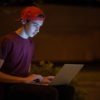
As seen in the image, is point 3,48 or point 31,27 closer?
point 3,48

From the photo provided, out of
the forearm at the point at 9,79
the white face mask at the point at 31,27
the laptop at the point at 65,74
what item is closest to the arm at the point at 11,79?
the forearm at the point at 9,79

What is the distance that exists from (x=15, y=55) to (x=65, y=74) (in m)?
0.42

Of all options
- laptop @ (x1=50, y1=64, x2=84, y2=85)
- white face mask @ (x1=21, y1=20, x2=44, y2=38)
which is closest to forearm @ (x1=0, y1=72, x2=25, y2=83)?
laptop @ (x1=50, y1=64, x2=84, y2=85)

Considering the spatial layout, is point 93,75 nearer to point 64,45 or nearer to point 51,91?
point 64,45

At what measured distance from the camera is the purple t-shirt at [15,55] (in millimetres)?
3805

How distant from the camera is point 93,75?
7328 millimetres

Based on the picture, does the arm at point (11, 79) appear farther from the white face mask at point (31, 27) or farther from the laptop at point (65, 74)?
the white face mask at point (31, 27)

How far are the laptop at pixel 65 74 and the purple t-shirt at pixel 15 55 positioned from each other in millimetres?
267

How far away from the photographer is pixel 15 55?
3.88 meters

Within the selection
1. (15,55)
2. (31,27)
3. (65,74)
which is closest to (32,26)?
(31,27)

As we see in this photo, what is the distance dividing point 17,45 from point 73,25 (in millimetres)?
4071

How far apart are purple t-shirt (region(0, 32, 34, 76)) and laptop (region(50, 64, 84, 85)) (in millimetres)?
267

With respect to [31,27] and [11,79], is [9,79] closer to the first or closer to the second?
[11,79]

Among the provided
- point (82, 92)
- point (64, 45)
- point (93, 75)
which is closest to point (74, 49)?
point (64, 45)
